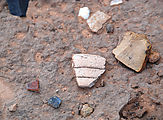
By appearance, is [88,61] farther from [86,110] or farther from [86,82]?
[86,110]

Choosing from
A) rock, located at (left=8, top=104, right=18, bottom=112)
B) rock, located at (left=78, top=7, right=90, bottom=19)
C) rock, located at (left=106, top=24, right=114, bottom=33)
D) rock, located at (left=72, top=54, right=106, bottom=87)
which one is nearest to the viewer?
rock, located at (left=8, top=104, right=18, bottom=112)

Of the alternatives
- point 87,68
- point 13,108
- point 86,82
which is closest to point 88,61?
point 87,68

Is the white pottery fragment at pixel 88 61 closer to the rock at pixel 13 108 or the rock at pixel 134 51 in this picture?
the rock at pixel 134 51

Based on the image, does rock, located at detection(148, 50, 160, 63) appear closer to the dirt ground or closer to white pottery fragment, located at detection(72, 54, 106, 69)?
the dirt ground

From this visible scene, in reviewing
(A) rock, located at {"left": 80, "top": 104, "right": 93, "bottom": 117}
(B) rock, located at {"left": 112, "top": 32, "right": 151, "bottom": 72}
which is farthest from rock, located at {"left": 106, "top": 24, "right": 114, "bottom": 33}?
(A) rock, located at {"left": 80, "top": 104, "right": 93, "bottom": 117}

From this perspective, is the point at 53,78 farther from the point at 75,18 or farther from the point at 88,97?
the point at 75,18

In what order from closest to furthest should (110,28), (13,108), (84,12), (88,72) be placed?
1. (13,108)
2. (88,72)
3. (110,28)
4. (84,12)
